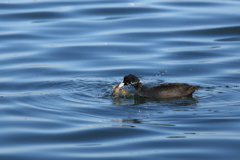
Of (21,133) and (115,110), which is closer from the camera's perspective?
(21,133)

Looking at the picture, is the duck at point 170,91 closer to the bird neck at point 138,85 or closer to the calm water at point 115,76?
the calm water at point 115,76

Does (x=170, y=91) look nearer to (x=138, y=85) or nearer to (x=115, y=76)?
(x=138, y=85)

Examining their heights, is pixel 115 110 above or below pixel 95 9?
below

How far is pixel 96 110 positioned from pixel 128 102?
1.27 metres

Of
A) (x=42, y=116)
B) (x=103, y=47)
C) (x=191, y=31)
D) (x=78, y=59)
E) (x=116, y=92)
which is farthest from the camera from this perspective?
(x=191, y=31)

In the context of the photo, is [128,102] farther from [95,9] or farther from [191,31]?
[95,9]

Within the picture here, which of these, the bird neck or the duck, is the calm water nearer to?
the duck

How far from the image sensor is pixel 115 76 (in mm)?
13391

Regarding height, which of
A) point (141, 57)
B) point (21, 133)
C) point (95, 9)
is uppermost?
point (95, 9)

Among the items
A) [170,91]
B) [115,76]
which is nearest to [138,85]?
[170,91]

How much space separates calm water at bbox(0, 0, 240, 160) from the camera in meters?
8.22

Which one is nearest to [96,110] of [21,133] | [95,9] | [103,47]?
[21,133]

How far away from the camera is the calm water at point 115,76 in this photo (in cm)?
822

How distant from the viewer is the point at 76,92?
1176 centimetres
